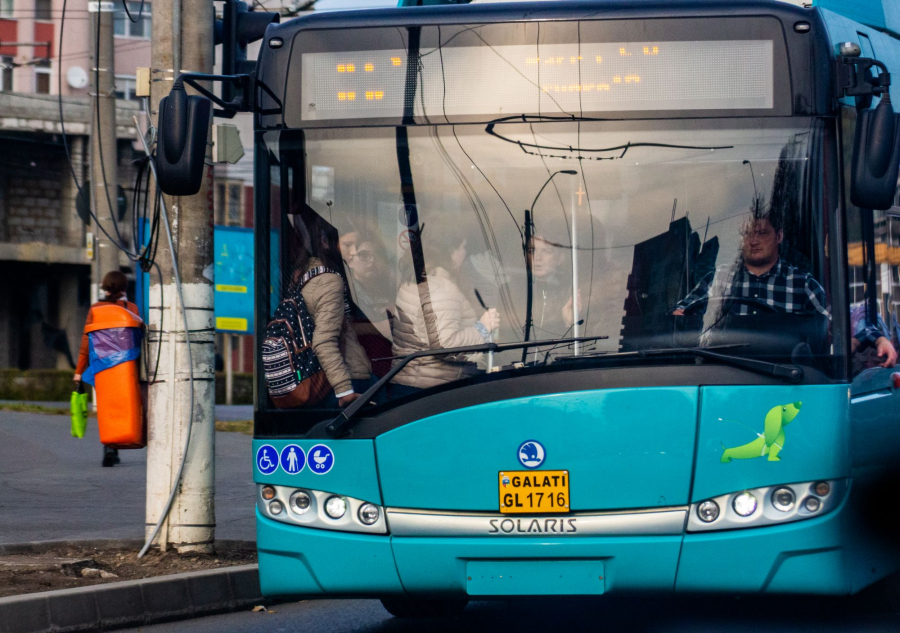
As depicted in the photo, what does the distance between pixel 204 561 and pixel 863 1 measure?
4.76 m

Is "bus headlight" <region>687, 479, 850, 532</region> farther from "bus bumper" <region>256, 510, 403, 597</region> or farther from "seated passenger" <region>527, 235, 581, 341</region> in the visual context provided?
"bus bumper" <region>256, 510, 403, 597</region>

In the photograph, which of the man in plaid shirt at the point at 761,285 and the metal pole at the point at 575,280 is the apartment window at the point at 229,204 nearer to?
the metal pole at the point at 575,280

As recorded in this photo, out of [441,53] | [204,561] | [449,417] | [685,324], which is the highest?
[441,53]

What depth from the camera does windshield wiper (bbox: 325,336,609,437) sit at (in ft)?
17.5

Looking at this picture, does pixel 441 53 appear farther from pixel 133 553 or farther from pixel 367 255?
pixel 133 553

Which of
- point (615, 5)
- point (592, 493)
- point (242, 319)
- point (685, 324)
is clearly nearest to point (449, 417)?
point (592, 493)

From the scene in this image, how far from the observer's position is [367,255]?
564 cm

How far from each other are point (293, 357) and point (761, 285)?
76.1 inches

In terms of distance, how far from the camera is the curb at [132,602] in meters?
6.44

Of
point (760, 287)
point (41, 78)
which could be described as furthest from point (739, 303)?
point (41, 78)

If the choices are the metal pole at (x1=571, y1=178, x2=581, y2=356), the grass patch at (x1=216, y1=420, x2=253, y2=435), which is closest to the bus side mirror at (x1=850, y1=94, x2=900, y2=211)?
the metal pole at (x1=571, y1=178, x2=581, y2=356)

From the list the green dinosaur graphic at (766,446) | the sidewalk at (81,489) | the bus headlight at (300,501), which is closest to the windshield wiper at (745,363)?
the green dinosaur graphic at (766,446)

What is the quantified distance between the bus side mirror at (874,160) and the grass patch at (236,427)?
14.8 m

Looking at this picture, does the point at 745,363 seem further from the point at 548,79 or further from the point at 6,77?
the point at 6,77
